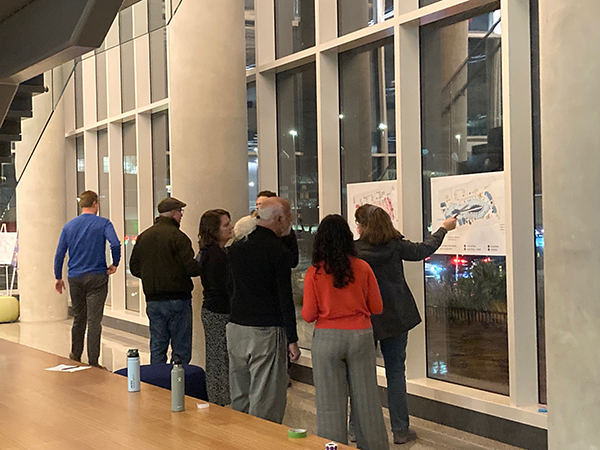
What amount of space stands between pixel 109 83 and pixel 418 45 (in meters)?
6.90

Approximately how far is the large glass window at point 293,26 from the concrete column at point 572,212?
423 centimetres

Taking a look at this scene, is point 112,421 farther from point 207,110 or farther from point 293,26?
point 293,26

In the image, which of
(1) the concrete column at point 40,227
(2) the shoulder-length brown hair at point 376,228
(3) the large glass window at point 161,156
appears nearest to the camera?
(2) the shoulder-length brown hair at point 376,228

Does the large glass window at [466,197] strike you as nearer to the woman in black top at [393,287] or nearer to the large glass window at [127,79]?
the woman in black top at [393,287]

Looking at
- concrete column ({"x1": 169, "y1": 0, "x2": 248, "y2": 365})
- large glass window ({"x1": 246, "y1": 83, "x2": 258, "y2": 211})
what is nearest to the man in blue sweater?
concrete column ({"x1": 169, "y1": 0, "x2": 248, "y2": 365})

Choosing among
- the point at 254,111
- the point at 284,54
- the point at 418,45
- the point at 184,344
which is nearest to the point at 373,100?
the point at 418,45

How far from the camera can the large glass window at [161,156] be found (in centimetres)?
1134

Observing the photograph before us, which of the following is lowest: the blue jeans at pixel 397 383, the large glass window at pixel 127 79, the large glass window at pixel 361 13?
the blue jeans at pixel 397 383

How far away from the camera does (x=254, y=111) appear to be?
8.86m

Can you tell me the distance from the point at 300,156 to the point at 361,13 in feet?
5.61

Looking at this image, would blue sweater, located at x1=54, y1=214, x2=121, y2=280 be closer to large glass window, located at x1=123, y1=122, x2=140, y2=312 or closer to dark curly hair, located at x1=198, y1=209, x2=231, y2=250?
dark curly hair, located at x1=198, y1=209, x2=231, y2=250

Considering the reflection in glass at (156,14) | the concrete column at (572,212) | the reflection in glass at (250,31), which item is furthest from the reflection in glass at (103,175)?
the concrete column at (572,212)

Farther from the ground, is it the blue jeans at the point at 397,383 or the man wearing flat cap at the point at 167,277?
the man wearing flat cap at the point at 167,277

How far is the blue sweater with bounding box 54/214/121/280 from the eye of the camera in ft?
26.0
